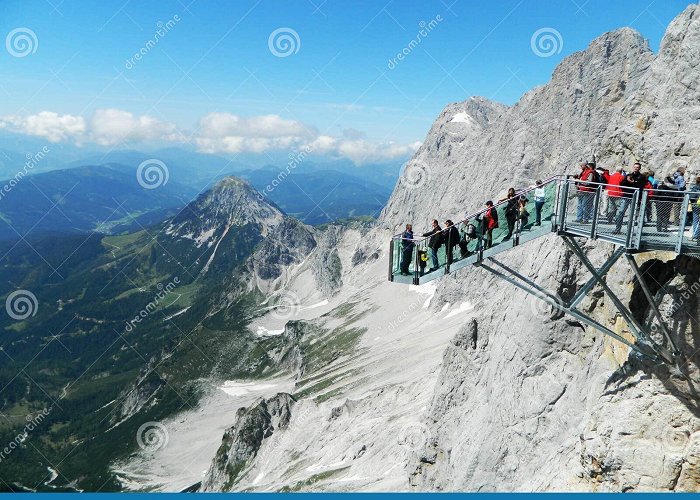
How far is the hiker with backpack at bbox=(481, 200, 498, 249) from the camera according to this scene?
63.5ft

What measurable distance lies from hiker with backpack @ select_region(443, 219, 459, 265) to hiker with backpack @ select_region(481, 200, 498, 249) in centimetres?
107

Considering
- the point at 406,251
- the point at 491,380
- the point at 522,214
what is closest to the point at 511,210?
the point at 522,214

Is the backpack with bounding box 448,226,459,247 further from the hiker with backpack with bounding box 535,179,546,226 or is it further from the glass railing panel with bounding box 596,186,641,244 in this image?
the glass railing panel with bounding box 596,186,641,244

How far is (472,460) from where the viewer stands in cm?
3700

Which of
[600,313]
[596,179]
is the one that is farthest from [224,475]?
[596,179]

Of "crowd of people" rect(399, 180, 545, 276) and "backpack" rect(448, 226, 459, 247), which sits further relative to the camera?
"backpack" rect(448, 226, 459, 247)

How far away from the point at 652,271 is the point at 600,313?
6.98m

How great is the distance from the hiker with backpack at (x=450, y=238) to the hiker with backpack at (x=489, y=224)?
3.50 ft

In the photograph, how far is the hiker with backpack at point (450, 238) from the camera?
1997 cm

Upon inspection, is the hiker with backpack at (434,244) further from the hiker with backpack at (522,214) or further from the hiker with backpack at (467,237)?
the hiker with backpack at (522,214)

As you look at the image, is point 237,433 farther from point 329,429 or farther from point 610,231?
point 610,231

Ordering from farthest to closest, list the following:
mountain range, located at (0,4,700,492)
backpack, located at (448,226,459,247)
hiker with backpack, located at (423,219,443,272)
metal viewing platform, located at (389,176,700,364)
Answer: hiker with backpack, located at (423,219,443,272) → backpack, located at (448,226,459,247) → mountain range, located at (0,4,700,492) → metal viewing platform, located at (389,176,700,364)

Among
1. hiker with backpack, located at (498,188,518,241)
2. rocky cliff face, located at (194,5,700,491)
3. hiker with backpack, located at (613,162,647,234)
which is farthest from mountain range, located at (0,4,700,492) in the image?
hiker with backpack, located at (498,188,518,241)

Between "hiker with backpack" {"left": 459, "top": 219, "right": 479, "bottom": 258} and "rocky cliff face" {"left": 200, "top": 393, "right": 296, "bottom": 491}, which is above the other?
"hiker with backpack" {"left": 459, "top": 219, "right": 479, "bottom": 258}
